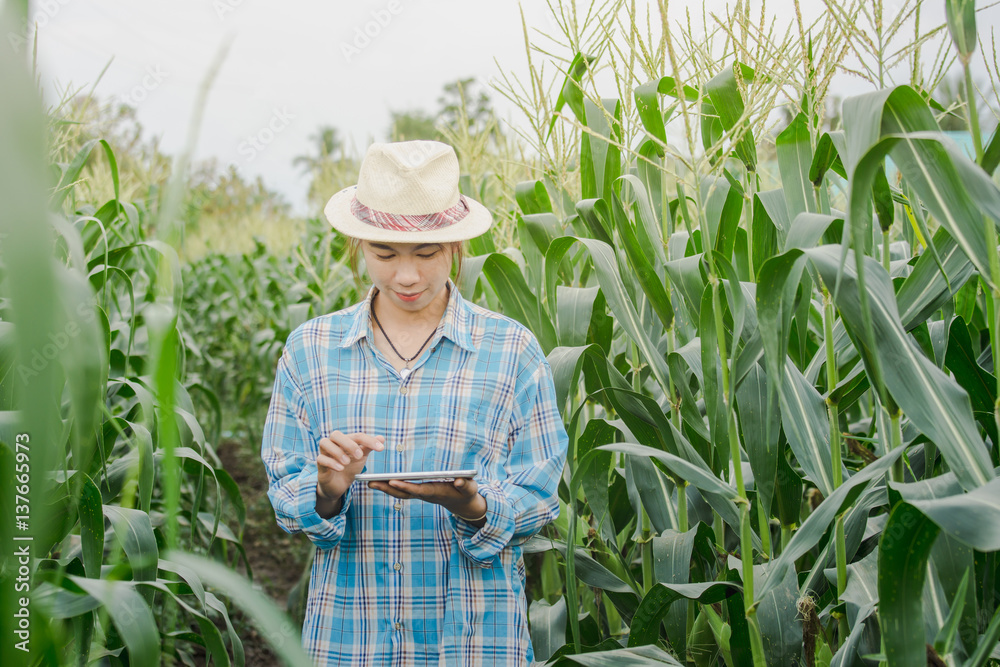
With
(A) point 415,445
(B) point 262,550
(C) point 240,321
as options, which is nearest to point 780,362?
(A) point 415,445

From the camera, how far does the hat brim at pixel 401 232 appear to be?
1.34 m

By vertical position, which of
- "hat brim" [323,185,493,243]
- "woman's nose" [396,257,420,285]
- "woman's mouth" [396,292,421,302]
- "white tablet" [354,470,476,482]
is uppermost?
"hat brim" [323,185,493,243]

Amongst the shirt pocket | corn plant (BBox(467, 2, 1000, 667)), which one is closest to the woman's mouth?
the shirt pocket

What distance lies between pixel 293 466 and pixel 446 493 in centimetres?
39

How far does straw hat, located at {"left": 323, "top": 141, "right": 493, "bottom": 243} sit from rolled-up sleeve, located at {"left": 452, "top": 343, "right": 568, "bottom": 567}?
324 millimetres

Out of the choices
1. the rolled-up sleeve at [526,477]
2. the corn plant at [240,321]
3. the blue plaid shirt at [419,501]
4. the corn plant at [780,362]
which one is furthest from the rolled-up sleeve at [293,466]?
the corn plant at [240,321]

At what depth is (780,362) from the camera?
1100 mm

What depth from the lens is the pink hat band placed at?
4.52 feet

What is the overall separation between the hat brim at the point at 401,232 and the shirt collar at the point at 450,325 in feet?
0.54

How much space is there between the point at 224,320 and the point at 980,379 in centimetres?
512

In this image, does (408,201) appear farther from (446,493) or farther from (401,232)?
(446,493)

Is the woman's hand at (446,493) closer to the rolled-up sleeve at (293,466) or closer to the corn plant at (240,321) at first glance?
the rolled-up sleeve at (293,466)

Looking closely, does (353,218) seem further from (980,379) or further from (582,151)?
(980,379)

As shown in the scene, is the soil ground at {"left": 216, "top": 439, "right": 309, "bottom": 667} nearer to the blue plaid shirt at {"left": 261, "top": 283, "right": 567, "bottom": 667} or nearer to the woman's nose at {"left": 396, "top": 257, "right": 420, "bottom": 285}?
the blue plaid shirt at {"left": 261, "top": 283, "right": 567, "bottom": 667}
